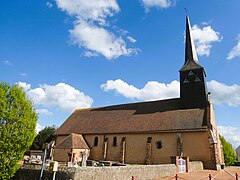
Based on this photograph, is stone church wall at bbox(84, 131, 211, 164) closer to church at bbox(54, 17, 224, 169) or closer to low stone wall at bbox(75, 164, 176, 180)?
church at bbox(54, 17, 224, 169)

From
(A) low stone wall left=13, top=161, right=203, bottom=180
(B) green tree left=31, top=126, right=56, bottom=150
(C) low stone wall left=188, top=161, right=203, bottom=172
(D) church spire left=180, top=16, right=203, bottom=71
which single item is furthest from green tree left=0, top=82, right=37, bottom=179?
(B) green tree left=31, top=126, right=56, bottom=150

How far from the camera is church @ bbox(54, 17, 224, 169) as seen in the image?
944 inches

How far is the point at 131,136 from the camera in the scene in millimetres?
27625

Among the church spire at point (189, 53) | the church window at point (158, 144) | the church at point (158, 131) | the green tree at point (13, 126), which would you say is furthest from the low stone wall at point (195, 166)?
Result: the green tree at point (13, 126)

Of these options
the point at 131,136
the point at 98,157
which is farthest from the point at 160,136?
the point at 98,157

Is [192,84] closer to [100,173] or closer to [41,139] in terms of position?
[100,173]

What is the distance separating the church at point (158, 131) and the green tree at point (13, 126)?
13.2 meters

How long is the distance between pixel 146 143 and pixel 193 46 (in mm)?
16881

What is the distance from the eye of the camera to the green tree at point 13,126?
12414 millimetres

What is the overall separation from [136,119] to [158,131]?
4.45 m

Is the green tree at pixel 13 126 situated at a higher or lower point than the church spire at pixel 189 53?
lower

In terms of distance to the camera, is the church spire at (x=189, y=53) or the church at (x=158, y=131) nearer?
the church at (x=158, y=131)

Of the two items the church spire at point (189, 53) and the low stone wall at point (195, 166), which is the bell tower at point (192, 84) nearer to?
the church spire at point (189, 53)

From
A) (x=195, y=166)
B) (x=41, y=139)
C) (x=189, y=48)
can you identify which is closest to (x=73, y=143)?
(x=195, y=166)
